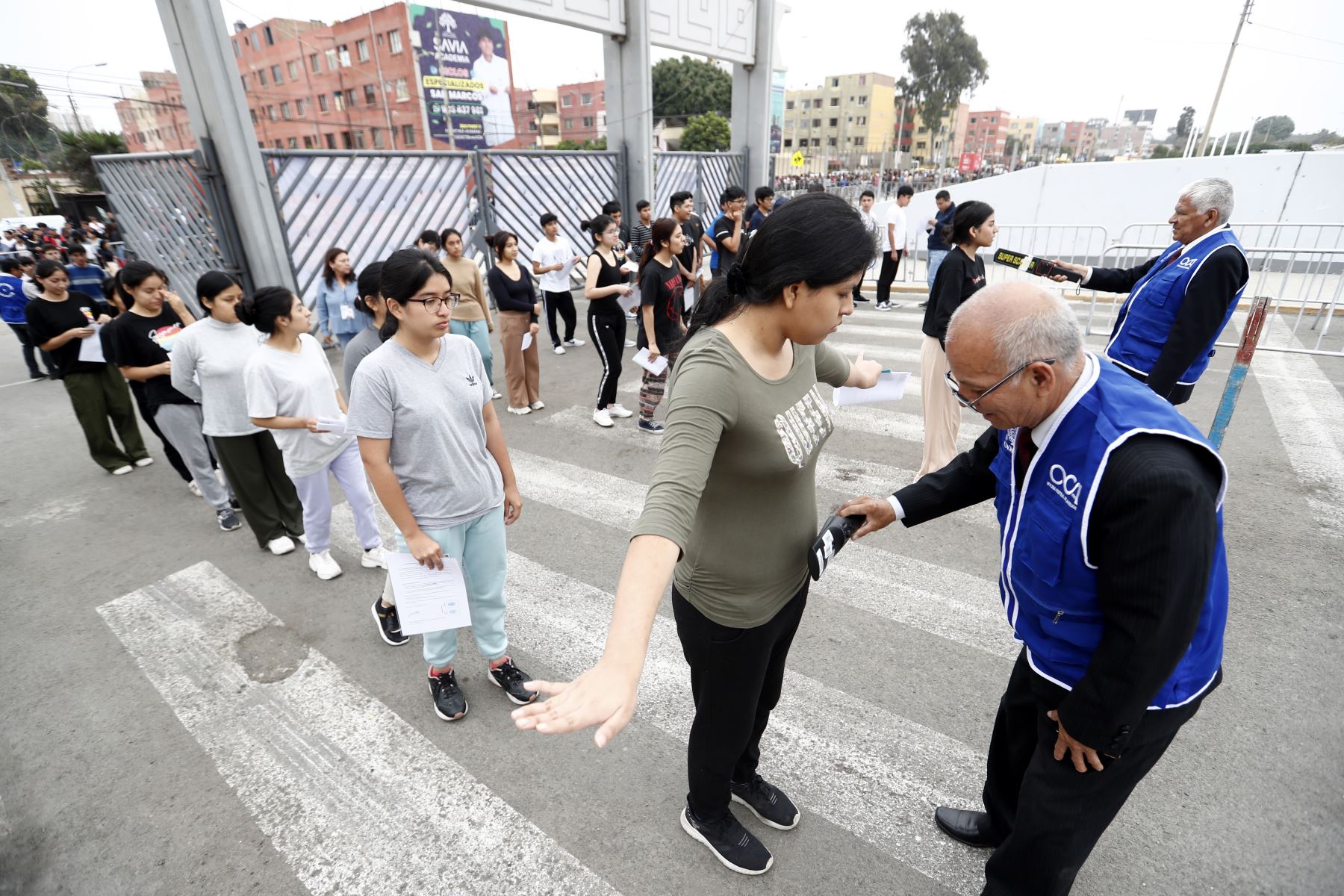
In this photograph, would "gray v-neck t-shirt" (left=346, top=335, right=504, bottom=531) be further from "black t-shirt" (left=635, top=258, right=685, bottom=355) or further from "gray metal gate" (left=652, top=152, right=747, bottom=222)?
"gray metal gate" (left=652, top=152, right=747, bottom=222)

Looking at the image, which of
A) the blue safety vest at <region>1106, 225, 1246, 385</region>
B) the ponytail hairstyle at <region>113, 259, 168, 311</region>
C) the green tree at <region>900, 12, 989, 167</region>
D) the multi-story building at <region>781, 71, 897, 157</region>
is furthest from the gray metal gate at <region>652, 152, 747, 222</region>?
the multi-story building at <region>781, 71, 897, 157</region>

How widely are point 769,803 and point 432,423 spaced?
1968 millimetres

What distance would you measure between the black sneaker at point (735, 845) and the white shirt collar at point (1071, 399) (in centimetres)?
169

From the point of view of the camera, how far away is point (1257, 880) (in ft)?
7.04

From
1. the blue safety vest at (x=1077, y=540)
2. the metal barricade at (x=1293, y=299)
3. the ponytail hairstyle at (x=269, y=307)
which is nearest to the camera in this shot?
the blue safety vest at (x=1077, y=540)

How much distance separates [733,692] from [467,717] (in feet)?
5.35

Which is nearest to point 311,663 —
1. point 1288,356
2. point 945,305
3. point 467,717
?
point 467,717

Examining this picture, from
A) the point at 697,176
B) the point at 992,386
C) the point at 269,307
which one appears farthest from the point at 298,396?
the point at 697,176

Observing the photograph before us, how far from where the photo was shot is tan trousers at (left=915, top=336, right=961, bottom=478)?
194 inches

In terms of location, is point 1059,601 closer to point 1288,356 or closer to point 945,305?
point 945,305

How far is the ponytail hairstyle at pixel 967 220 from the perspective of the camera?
4344 millimetres

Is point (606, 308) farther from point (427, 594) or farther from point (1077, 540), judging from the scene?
point (1077, 540)

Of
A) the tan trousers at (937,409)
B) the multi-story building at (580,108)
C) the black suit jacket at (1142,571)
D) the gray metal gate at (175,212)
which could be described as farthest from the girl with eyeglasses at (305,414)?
the multi-story building at (580,108)

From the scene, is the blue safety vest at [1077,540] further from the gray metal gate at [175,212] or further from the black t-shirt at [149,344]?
the gray metal gate at [175,212]
